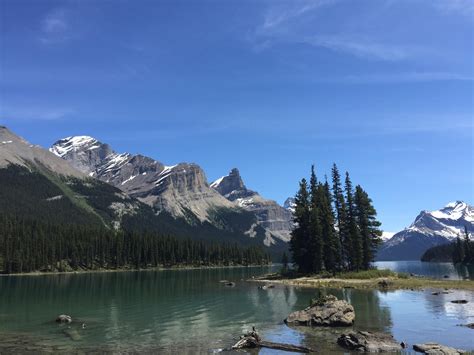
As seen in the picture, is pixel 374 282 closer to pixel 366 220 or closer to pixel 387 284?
pixel 387 284

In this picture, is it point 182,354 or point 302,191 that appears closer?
point 182,354

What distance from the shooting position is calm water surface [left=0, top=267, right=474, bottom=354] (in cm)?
3703

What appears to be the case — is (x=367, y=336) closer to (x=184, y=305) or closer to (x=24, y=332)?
(x=24, y=332)

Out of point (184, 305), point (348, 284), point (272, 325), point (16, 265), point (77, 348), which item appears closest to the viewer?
point (77, 348)

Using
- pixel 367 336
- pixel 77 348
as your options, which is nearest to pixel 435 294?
pixel 367 336

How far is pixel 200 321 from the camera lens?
4994 cm

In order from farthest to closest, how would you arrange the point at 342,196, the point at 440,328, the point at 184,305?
the point at 342,196
the point at 184,305
the point at 440,328

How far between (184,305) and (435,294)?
4260 centimetres

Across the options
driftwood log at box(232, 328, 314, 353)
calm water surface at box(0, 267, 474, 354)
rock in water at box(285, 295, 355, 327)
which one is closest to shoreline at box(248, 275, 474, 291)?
calm water surface at box(0, 267, 474, 354)

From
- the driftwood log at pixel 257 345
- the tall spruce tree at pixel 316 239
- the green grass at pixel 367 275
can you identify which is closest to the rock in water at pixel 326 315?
the driftwood log at pixel 257 345

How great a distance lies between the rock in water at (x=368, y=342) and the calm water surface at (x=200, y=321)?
3.42ft

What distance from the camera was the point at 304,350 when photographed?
32.7 m

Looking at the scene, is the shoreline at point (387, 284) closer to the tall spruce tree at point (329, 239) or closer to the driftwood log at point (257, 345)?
the tall spruce tree at point (329, 239)

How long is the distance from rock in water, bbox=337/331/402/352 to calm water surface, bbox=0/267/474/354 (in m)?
1.04
